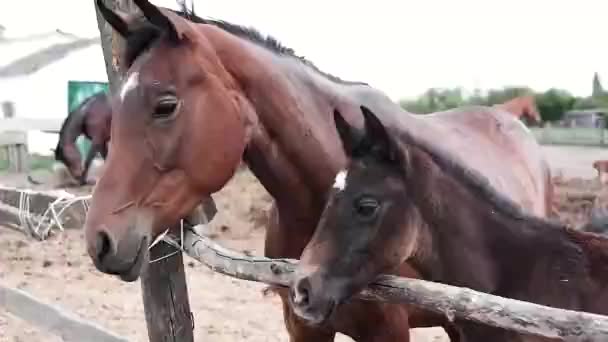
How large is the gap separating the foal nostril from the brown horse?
7 cm

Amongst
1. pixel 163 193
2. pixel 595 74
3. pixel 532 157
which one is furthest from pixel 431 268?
pixel 595 74

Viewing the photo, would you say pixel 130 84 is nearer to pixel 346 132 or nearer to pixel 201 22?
pixel 201 22

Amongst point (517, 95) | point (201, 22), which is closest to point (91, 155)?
point (517, 95)

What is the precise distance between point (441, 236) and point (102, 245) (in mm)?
1209

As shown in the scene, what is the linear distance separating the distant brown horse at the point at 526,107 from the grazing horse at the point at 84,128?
5182 millimetres

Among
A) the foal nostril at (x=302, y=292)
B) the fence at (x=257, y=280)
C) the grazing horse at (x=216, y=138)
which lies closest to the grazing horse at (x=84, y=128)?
the fence at (x=257, y=280)

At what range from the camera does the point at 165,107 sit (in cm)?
227

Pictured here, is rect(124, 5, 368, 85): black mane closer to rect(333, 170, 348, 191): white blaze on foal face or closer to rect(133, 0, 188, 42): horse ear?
rect(133, 0, 188, 42): horse ear

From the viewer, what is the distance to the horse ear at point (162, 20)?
7.49 feet

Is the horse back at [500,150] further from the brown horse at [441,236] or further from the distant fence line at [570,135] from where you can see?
the distant fence line at [570,135]

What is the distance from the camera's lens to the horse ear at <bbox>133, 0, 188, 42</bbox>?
2.28m

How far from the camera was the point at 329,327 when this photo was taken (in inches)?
110

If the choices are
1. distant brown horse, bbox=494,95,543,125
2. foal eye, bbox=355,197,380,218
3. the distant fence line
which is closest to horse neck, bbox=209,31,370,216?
foal eye, bbox=355,197,380,218

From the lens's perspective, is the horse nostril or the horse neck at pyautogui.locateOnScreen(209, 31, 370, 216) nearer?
the horse nostril
